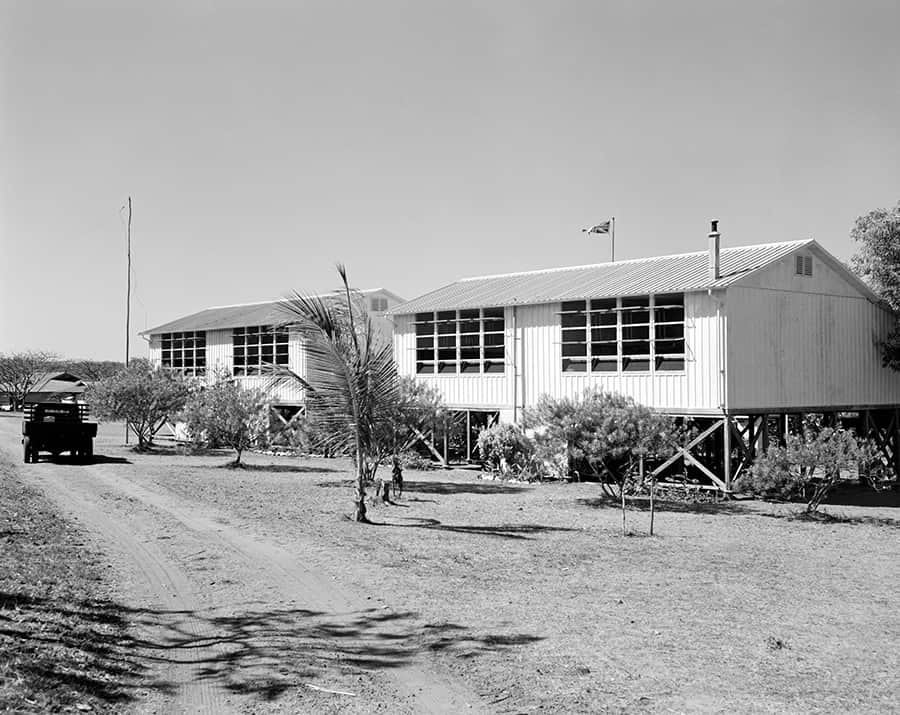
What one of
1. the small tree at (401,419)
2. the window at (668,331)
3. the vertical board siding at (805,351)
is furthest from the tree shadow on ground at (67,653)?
the vertical board siding at (805,351)

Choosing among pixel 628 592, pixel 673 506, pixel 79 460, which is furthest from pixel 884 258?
pixel 79 460

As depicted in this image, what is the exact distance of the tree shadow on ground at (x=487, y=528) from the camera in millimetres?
16812

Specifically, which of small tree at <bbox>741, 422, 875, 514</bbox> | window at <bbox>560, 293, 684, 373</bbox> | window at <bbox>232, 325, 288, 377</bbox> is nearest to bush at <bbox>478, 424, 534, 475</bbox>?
window at <bbox>560, 293, 684, 373</bbox>

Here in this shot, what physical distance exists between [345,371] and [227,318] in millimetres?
32467

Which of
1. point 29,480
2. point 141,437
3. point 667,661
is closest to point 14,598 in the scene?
point 667,661

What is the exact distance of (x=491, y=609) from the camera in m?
10.4

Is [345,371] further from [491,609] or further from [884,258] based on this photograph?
[884,258]

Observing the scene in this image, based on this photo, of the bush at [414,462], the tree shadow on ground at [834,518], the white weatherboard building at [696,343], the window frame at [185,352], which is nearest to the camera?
the tree shadow on ground at [834,518]

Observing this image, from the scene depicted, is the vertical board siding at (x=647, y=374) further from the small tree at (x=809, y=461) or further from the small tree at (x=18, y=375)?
the small tree at (x=18, y=375)

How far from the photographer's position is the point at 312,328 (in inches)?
652

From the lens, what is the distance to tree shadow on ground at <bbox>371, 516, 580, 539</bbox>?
1681 cm

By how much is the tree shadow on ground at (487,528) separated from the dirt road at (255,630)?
130 inches

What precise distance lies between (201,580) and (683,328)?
18.3 meters

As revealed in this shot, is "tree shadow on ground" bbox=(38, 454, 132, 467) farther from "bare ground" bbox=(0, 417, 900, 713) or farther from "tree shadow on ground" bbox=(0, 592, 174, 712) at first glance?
"tree shadow on ground" bbox=(0, 592, 174, 712)
